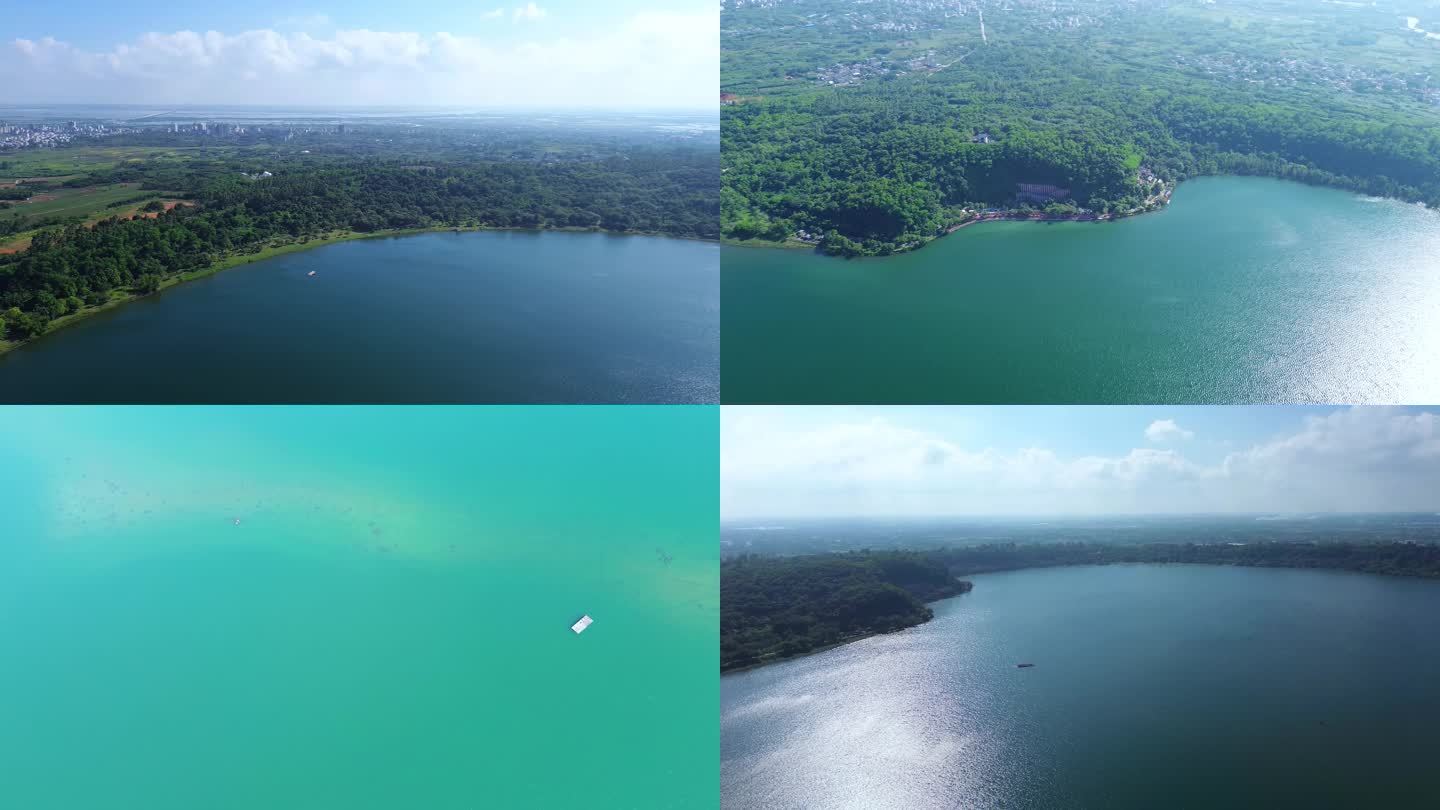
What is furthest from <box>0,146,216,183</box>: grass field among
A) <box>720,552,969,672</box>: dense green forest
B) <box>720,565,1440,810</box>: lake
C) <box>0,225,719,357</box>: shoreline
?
<box>720,565,1440,810</box>: lake

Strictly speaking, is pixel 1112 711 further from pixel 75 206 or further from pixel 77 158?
pixel 77 158

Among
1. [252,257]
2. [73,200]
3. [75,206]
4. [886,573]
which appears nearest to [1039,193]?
[886,573]

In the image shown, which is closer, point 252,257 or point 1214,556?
point 1214,556

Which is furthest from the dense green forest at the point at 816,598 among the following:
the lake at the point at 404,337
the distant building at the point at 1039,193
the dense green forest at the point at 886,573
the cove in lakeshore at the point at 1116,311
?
the distant building at the point at 1039,193

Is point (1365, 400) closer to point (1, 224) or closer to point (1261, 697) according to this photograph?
point (1261, 697)

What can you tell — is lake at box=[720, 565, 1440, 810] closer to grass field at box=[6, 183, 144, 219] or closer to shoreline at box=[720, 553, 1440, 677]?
shoreline at box=[720, 553, 1440, 677]

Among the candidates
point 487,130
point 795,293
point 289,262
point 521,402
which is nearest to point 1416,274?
point 795,293
